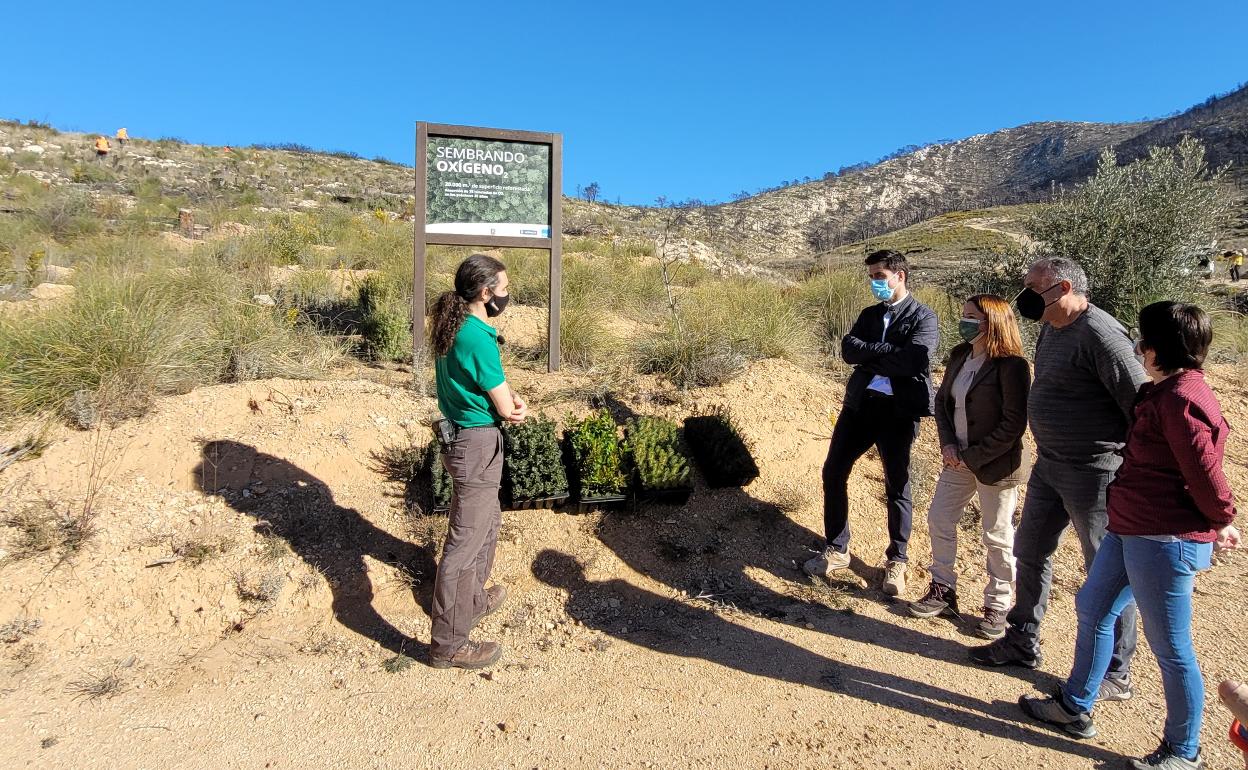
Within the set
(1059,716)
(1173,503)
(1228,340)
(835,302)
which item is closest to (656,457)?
(1059,716)

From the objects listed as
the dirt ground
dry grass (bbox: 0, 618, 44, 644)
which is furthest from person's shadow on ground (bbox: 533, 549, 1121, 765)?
dry grass (bbox: 0, 618, 44, 644)

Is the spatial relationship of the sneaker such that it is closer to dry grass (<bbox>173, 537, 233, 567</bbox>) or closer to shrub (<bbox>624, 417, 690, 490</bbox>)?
shrub (<bbox>624, 417, 690, 490</bbox>)

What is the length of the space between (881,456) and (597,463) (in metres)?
1.93

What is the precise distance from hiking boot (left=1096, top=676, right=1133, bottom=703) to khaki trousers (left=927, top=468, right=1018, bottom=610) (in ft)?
2.27

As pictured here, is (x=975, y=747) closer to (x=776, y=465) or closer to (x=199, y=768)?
(x=776, y=465)

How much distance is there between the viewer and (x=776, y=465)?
5.56 m

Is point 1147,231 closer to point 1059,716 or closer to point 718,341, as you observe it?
point 718,341

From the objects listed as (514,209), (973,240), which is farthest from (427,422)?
(973,240)

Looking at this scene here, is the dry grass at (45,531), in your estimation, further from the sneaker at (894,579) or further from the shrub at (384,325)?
the sneaker at (894,579)

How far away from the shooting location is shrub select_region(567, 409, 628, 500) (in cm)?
471

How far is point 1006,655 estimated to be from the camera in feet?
11.4

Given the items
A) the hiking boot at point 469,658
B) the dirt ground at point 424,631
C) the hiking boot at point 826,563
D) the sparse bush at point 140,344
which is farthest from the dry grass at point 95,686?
the hiking boot at point 826,563

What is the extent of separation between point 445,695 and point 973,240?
2293 cm

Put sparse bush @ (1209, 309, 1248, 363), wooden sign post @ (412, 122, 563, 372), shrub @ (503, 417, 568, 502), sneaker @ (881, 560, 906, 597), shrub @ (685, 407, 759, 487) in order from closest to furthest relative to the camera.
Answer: sneaker @ (881, 560, 906, 597) < shrub @ (503, 417, 568, 502) < shrub @ (685, 407, 759, 487) < wooden sign post @ (412, 122, 563, 372) < sparse bush @ (1209, 309, 1248, 363)
